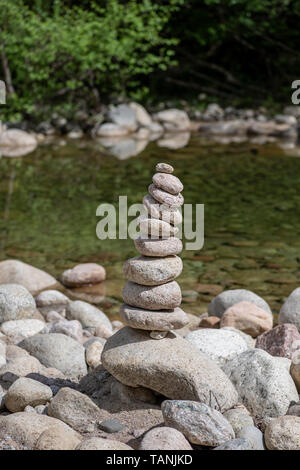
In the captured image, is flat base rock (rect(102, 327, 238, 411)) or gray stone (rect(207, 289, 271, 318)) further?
gray stone (rect(207, 289, 271, 318))

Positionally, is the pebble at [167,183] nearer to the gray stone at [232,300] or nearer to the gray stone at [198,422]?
the gray stone at [198,422]

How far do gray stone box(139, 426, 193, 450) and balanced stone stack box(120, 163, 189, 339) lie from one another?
89 centimetres

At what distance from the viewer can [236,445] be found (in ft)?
12.8

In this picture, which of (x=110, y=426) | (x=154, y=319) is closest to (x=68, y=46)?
(x=154, y=319)

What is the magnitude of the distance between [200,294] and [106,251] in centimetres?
187

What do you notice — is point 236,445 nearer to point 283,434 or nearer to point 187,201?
point 283,434

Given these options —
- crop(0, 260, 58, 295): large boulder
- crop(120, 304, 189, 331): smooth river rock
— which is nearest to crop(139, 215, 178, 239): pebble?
crop(120, 304, 189, 331): smooth river rock

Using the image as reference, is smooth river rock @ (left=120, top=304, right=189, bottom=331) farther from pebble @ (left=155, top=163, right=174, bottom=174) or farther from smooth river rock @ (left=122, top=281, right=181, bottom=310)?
pebble @ (left=155, top=163, right=174, bottom=174)

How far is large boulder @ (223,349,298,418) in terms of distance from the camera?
460 cm

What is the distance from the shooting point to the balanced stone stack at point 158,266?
4.70m

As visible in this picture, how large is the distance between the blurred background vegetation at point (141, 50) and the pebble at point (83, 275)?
10060mm

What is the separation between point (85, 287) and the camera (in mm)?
8258

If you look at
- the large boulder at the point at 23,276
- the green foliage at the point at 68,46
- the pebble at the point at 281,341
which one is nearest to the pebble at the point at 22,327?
the large boulder at the point at 23,276

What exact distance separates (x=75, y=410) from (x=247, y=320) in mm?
2722
